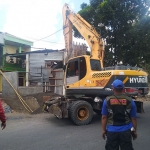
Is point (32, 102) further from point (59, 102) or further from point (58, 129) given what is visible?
point (58, 129)

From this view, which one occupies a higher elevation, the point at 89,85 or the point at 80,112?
the point at 89,85

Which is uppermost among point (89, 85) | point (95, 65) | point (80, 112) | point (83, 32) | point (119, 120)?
point (83, 32)

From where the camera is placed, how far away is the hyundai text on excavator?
755 cm

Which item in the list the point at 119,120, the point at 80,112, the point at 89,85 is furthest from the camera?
the point at 89,85

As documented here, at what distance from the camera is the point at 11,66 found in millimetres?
18234

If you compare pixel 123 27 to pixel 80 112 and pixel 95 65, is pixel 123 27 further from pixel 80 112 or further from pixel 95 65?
pixel 80 112

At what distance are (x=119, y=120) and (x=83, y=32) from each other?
7.52m

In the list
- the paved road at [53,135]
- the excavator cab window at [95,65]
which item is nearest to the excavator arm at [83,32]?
the excavator cab window at [95,65]

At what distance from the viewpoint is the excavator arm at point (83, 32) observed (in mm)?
9340

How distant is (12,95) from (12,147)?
603cm

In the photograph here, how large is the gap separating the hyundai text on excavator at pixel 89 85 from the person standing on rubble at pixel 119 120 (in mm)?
4019

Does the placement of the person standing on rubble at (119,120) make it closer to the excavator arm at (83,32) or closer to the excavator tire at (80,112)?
the excavator tire at (80,112)

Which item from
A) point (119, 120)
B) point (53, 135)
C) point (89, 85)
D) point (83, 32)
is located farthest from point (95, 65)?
point (119, 120)

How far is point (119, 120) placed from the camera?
11.0ft
